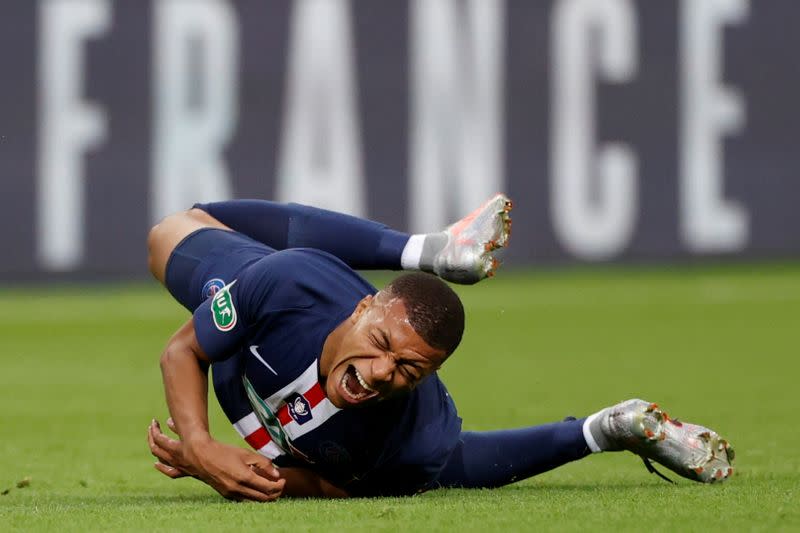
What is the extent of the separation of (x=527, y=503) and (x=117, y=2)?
11289 millimetres

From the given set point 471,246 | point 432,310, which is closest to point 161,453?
point 432,310

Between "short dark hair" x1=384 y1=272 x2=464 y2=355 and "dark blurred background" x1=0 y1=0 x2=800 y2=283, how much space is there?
1037cm

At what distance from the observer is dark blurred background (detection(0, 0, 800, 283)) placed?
14.9 meters

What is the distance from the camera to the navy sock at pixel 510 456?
5379 millimetres

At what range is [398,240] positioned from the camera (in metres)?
5.89

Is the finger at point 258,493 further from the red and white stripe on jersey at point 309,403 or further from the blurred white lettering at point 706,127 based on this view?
the blurred white lettering at point 706,127

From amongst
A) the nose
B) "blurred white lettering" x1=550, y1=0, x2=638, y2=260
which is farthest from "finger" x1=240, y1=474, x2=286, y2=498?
"blurred white lettering" x1=550, y1=0, x2=638, y2=260

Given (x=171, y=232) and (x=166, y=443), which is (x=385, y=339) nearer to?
(x=166, y=443)

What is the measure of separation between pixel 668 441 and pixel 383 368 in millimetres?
1166

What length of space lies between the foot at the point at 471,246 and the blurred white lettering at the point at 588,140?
988 cm

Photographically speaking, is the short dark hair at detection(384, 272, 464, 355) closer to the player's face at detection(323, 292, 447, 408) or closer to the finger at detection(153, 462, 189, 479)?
the player's face at detection(323, 292, 447, 408)

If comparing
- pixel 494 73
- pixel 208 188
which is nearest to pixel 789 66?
pixel 494 73

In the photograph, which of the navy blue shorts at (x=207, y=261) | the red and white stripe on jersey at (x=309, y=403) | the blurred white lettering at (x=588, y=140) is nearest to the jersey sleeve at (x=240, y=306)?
the red and white stripe on jersey at (x=309, y=403)

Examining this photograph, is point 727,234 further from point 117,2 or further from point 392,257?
point 392,257
